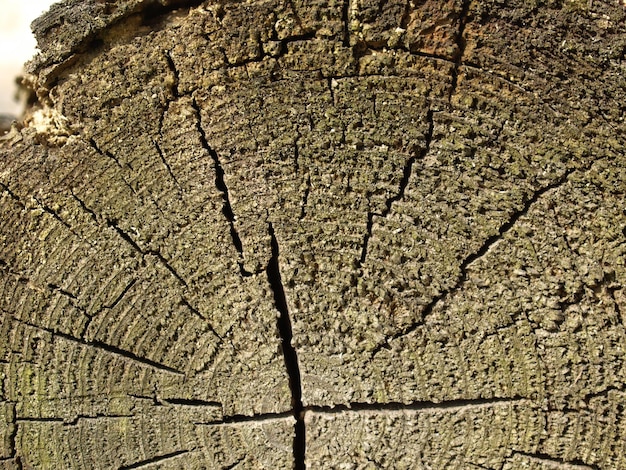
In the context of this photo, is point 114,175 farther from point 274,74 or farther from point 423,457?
point 423,457

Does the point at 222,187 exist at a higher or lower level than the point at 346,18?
lower

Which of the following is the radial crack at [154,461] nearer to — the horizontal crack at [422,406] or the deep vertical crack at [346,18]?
the horizontal crack at [422,406]

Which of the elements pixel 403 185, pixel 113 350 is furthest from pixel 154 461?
pixel 403 185

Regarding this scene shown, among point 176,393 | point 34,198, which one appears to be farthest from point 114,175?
point 176,393

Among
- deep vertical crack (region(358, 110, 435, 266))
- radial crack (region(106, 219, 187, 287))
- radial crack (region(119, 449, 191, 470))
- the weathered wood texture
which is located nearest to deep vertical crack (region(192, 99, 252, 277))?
the weathered wood texture

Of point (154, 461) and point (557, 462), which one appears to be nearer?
point (557, 462)

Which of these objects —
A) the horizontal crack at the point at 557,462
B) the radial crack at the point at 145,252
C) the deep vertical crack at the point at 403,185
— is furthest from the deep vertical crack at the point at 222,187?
the horizontal crack at the point at 557,462

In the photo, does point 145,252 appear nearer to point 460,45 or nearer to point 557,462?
point 460,45

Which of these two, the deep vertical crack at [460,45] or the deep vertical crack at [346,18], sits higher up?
the deep vertical crack at [346,18]
